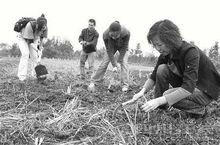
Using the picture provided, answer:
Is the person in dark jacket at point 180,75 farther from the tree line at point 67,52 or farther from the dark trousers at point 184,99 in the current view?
the tree line at point 67,52

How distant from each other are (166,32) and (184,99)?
0.93m

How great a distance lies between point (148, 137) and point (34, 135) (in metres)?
0.97

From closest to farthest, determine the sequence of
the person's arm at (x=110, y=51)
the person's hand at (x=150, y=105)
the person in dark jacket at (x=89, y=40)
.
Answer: the person's hand at (x=150, y=105) → the person's arm at (x=110, y=51) → the person in dark jacket at (x=89, y=40)

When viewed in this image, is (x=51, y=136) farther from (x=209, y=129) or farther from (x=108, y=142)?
(x=209, y=129)

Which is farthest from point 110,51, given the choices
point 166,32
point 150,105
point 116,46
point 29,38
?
point 150,105

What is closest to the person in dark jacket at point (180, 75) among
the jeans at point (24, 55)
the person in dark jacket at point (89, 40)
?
the jeans at point (24, 55)

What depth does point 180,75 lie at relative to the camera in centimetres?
348

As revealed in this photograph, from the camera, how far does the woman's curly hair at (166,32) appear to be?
2.84m

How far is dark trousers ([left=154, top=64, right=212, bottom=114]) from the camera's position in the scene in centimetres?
344

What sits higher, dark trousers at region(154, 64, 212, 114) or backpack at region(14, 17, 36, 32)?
backpack at region(14, 17, 36, 32)

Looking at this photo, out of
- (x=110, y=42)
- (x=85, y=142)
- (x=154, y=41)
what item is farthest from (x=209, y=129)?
(x=110, y=42)

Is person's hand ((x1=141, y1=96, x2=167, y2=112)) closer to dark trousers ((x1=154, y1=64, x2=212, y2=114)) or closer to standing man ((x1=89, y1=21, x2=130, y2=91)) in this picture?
dark trousers ((x1=154, y1=64, x2=212, y2=114))

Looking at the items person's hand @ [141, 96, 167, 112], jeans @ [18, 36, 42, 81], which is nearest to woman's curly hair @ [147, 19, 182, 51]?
person's hand @ [141, 96, 167, 112]

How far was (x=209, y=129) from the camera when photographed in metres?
3.17
